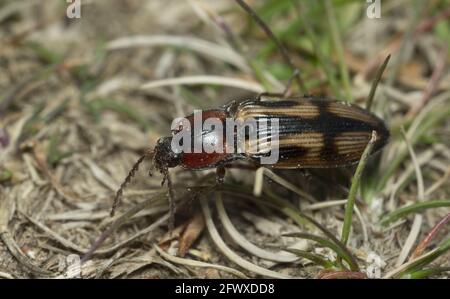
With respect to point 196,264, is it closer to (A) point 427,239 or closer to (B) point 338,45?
(A) point 427,239

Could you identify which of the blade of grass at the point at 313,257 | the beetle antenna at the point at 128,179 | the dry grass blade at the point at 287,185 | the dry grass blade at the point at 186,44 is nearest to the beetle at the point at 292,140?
the beetle antenna at the point at 128,179

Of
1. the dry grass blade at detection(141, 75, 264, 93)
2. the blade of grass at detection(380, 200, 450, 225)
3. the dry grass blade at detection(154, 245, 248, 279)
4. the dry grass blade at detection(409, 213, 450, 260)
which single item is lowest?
the dry grass blade at detection(154, 245, 248, 279)

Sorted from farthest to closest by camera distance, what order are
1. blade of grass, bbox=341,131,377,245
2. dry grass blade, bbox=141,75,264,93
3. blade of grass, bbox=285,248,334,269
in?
dry grass blade, bbox=141,75,264,93, blade of grass, bbox=285,248,334,269, blade of grass, bbox=341,131,377,245

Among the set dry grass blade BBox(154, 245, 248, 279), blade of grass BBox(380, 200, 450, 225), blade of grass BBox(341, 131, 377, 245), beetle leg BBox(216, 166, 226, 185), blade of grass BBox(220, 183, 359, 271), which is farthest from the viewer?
blade of grass BBox(220, 183, 359, 271)

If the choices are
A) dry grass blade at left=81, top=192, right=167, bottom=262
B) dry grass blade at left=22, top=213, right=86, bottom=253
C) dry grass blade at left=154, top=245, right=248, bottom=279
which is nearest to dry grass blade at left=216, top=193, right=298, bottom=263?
dry grass blade at left=154, top=245, right=248, bottom=279

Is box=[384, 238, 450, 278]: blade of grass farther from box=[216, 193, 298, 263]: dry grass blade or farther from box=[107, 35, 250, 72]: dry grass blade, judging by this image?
box=[107, 35, 250, 72]: dry grass blade

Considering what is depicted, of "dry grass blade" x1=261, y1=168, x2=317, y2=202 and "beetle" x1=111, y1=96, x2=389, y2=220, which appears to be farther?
"dry grass blade" x1=261, y1=168, x2=317, y2=202

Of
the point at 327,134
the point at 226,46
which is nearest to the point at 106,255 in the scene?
the point at 327,134

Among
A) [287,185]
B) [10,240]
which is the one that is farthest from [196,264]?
[10,240]
